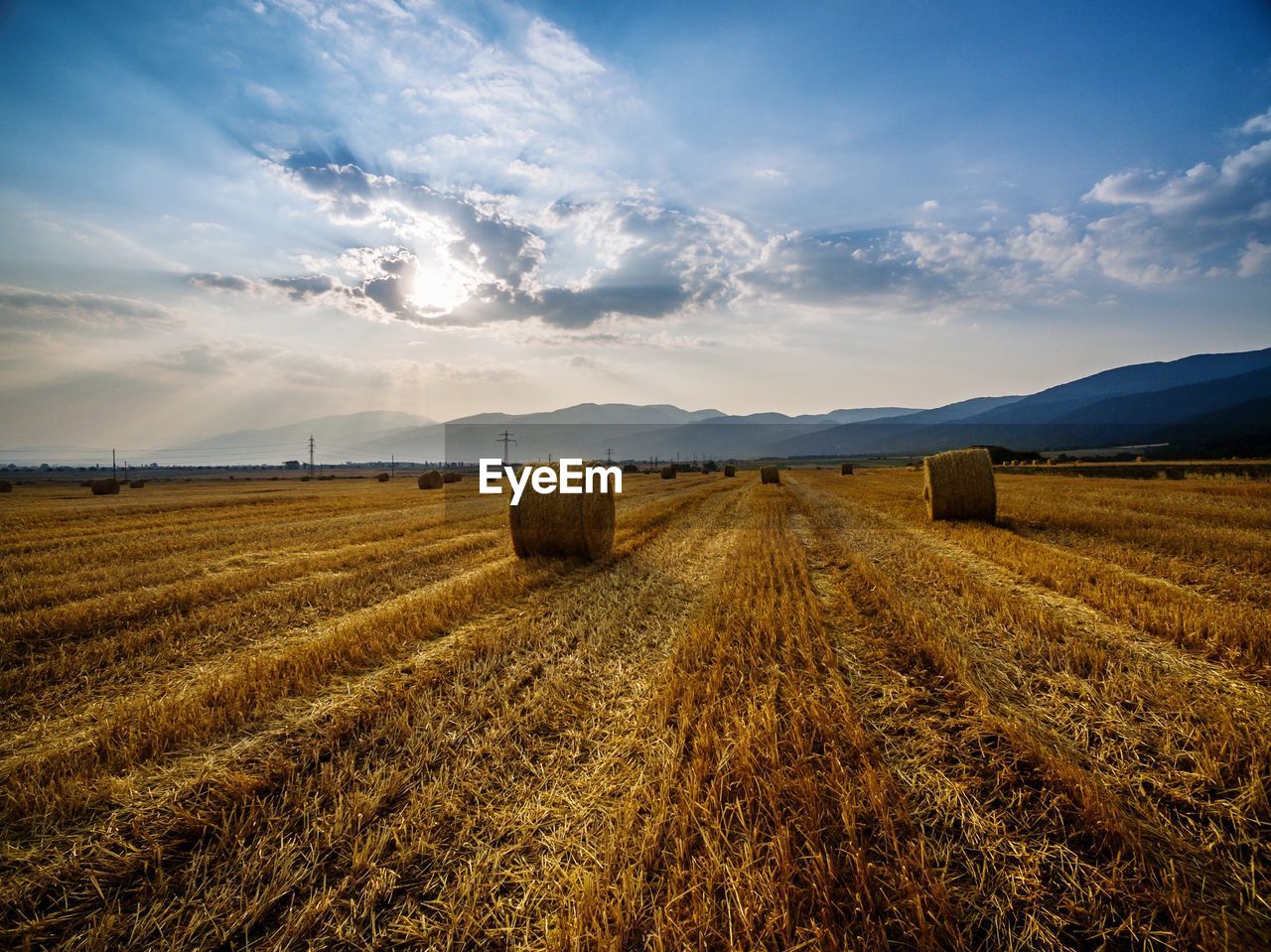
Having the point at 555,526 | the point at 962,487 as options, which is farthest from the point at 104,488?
the point at 962,487

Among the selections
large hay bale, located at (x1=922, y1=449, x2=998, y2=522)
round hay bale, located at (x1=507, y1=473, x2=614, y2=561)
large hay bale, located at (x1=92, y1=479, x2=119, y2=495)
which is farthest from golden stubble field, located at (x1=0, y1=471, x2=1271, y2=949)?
large hay bale, located at (x1=92, y1=479, x2=119, y2=495)

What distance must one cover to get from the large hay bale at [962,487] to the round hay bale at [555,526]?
8755 mm

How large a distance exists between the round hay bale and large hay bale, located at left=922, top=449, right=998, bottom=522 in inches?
345

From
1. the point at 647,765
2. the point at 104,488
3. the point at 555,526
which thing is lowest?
the point at 647,765

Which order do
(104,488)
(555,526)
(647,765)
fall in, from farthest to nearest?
(104,488) < (555,526) < (647,765)

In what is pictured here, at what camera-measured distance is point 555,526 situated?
29.6 feet

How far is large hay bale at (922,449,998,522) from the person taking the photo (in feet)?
40.3

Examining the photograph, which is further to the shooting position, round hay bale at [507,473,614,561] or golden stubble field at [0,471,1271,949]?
round hay bale at [507,473,614,561]

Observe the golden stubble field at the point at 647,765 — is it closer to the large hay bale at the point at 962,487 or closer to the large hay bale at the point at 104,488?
the large hay bale at the point at 962,487

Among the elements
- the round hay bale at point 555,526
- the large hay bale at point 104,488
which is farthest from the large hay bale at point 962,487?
the large hay bale at point 104,488

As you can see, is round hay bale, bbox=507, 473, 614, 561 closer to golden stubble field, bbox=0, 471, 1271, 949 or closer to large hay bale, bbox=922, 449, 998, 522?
golden stubble field, bbox=0, 471, 1271, 949

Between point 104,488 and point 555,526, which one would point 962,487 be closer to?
point 555,526

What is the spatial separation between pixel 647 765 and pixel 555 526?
20.5 feet

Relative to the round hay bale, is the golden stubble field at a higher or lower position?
lower
